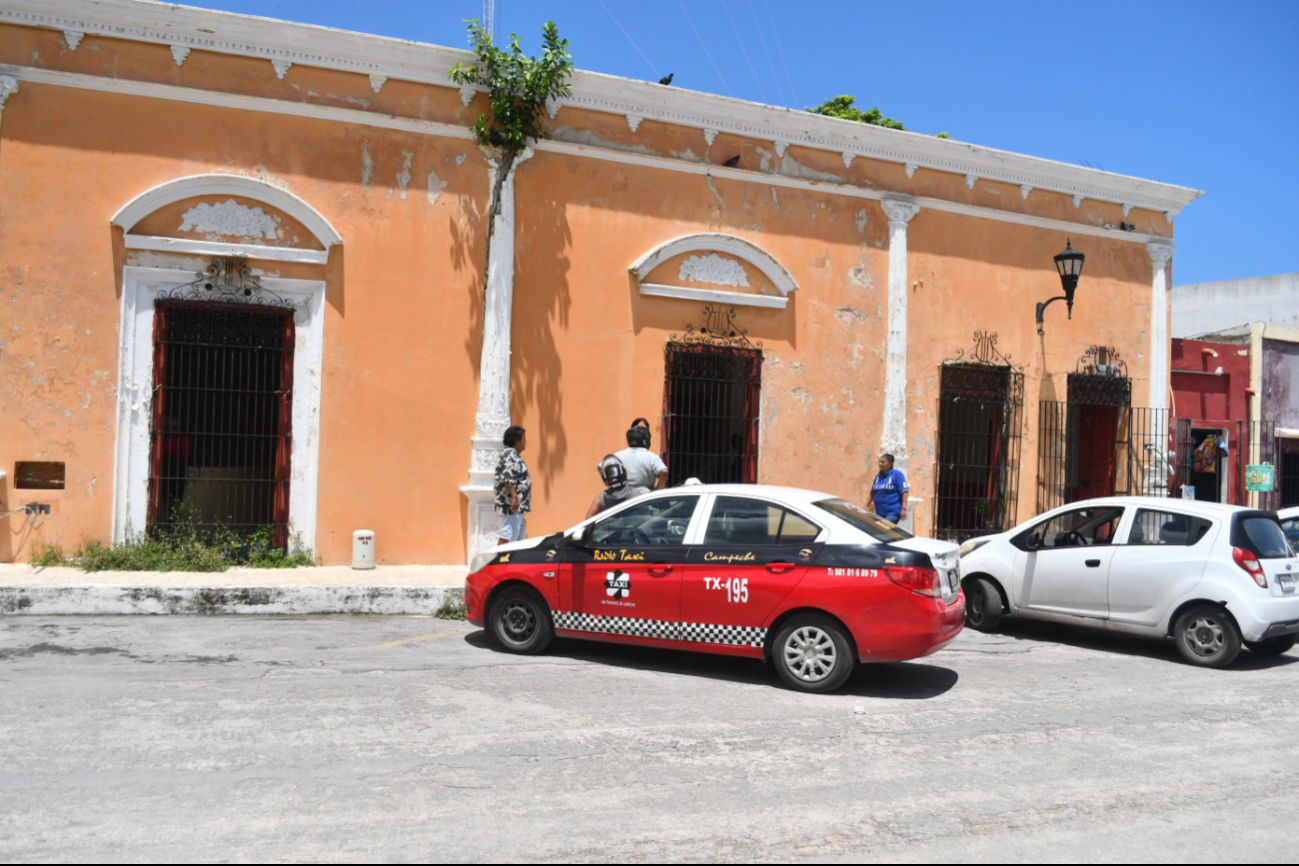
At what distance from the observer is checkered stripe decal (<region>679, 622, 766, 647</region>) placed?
6824 mm

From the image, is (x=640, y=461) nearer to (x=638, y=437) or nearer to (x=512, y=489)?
(x=638, y=437)

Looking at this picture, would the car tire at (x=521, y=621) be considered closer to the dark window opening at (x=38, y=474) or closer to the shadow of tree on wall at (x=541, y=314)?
the shadow of tree on wall at (x=541, y=314)

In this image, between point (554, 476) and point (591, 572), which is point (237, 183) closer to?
point (554, 476)

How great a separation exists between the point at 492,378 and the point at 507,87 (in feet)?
10.9

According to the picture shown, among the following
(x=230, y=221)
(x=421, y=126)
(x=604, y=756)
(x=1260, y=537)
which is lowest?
(x=604, y=756)

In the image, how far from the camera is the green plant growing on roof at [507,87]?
10.8m

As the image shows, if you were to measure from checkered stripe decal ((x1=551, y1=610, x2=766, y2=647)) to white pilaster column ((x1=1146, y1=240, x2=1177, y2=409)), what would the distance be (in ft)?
36.9

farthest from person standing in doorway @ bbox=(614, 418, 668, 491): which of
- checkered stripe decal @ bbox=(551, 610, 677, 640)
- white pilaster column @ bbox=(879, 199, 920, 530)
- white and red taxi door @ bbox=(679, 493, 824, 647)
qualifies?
white pilaster column @ bbox=(879, 199, 920, 530)

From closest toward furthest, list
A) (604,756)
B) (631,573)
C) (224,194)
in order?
(604,756) → (631,573) → (224,194)

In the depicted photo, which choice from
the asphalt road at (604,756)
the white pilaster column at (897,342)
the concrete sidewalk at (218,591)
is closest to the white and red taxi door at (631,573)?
the asphalt road at (604,756)

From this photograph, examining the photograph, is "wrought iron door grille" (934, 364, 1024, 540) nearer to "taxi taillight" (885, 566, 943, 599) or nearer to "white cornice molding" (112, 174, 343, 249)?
"taxi taillight" (885, 566, 943, 599)

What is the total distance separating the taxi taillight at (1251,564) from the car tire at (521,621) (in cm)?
575

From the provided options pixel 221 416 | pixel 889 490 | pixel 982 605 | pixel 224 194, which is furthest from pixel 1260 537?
pixel 224 194

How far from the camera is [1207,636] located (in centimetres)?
816
